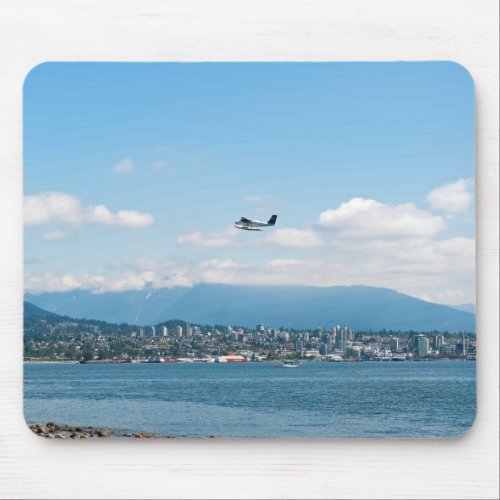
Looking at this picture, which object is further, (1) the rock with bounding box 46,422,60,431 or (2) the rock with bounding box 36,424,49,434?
(1) the rock with bounding box 46,422,60,431

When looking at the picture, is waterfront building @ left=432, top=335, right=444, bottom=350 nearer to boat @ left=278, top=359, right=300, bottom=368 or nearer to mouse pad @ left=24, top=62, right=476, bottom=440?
mouse pad @ left=24, top=62, right=476, bottom=440

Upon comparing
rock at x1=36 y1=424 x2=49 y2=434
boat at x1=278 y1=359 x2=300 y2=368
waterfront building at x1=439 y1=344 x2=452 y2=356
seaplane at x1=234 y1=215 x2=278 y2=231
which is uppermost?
seaplane at x1=234 y1=215 x2=278 y2=231

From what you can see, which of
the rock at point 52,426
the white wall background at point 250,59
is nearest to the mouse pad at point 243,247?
the rock at point 52,426

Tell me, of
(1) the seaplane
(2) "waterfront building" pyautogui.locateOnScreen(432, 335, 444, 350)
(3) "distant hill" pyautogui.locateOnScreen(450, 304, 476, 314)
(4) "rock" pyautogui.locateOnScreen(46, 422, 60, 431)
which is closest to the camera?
(3) "distant hill" pyautogui.locateOnScreen(450, 304, 476, 314)

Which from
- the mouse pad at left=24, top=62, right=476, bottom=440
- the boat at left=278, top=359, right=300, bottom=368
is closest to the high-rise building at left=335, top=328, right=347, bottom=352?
the mouse pad at left=24, top=62, right=476, bottom=440

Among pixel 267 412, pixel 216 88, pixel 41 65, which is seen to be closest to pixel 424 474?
pixel 267 412

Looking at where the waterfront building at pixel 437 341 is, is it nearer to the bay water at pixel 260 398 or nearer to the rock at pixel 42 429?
the bay water at pixel 260 398
